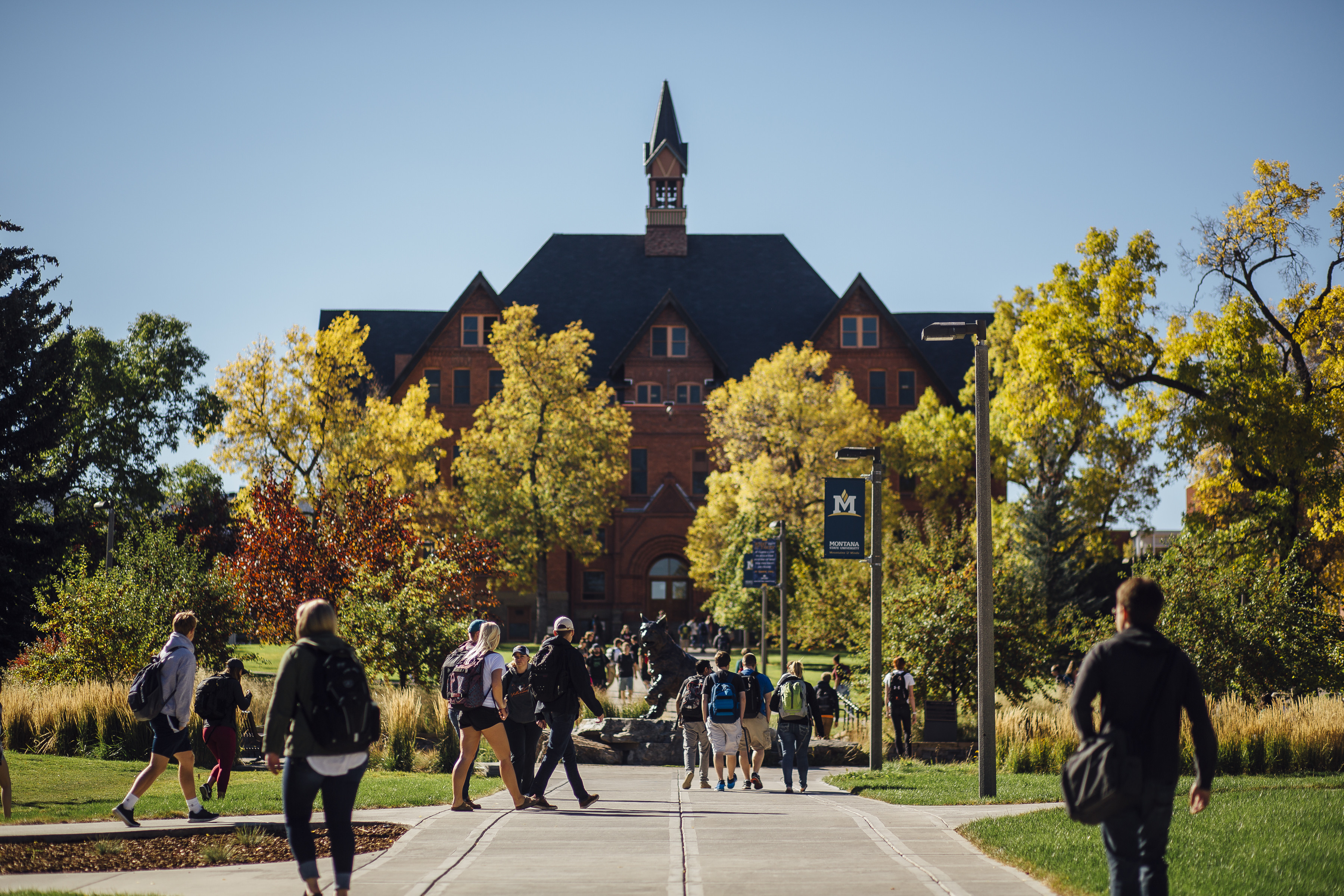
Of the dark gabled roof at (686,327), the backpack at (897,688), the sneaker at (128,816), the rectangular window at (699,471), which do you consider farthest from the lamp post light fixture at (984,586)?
the rectangular window at (699,471)

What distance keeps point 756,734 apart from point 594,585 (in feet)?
143

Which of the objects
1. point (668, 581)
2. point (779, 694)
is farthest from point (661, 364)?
point (779, 694)

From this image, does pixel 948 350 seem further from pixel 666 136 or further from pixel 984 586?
pixel 984 586

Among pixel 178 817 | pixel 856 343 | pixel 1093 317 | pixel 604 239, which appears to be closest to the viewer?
pixel 178 817

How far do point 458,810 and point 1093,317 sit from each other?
2507cm

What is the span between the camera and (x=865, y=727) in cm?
2514

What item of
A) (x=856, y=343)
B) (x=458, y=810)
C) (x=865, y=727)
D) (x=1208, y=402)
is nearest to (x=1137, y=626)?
(x=458, y=810)

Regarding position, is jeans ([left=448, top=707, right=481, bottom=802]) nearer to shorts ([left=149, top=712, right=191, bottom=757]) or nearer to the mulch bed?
the mulch bed

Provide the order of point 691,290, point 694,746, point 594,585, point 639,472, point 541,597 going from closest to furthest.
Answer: point 694,746, point 541,597, point 594,585, point 639,472, point 691,290

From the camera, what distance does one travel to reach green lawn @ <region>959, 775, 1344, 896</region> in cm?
Answer: 779

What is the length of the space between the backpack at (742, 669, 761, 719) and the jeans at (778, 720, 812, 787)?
410 mm

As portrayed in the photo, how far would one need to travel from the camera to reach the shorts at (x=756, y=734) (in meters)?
16.3

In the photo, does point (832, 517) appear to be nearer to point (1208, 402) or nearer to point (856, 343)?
point (1208, 402)

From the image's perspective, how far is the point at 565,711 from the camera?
12.0 metres
